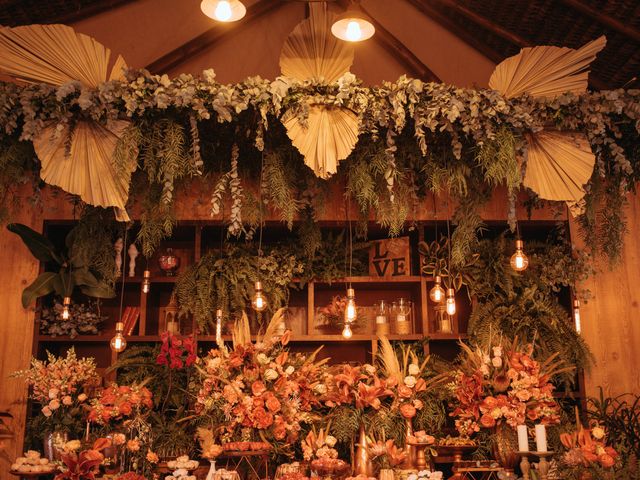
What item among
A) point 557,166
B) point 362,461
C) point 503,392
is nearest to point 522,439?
point 503,392

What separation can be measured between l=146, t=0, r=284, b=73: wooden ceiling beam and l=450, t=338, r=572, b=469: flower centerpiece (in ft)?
9.82

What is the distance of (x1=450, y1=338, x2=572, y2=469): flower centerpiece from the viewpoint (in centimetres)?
419

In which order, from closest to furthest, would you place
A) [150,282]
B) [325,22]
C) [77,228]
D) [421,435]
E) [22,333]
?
[325,22]
[421,435]
[77,228]
[22,333]
[150,282]

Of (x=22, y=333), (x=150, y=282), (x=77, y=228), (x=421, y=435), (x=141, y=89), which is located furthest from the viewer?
(x=150, y=282)

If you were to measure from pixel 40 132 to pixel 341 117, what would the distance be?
4.98 feet

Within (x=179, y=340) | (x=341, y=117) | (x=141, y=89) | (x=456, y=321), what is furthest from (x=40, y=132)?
(x=456, y=321)

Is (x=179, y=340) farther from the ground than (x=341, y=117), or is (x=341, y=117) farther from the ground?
(x=341, y=117)

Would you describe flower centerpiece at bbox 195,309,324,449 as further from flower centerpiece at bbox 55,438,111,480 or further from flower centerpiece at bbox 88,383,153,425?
flower centerpiece at bbox 55,438,111,480

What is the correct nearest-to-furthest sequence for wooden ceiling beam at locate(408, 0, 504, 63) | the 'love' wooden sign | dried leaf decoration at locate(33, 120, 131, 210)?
dried leaf decoration at locate(33, 120, 131, 210)
wooden ceiling beam at locate(408, 0, 504, 63)
the 'love' wooden sign

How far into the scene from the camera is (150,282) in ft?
17.1

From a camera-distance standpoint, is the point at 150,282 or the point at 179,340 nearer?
the point at 179,340

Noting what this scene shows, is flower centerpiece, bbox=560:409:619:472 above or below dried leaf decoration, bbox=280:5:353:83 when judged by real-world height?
below

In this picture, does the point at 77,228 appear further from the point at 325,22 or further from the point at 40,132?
the point at 325,22

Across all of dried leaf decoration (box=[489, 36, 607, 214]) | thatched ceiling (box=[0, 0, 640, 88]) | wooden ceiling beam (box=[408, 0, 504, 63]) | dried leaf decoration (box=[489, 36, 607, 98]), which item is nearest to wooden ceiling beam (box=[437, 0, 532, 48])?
thatched ceiling (box=[0, 0, 640, 88])
